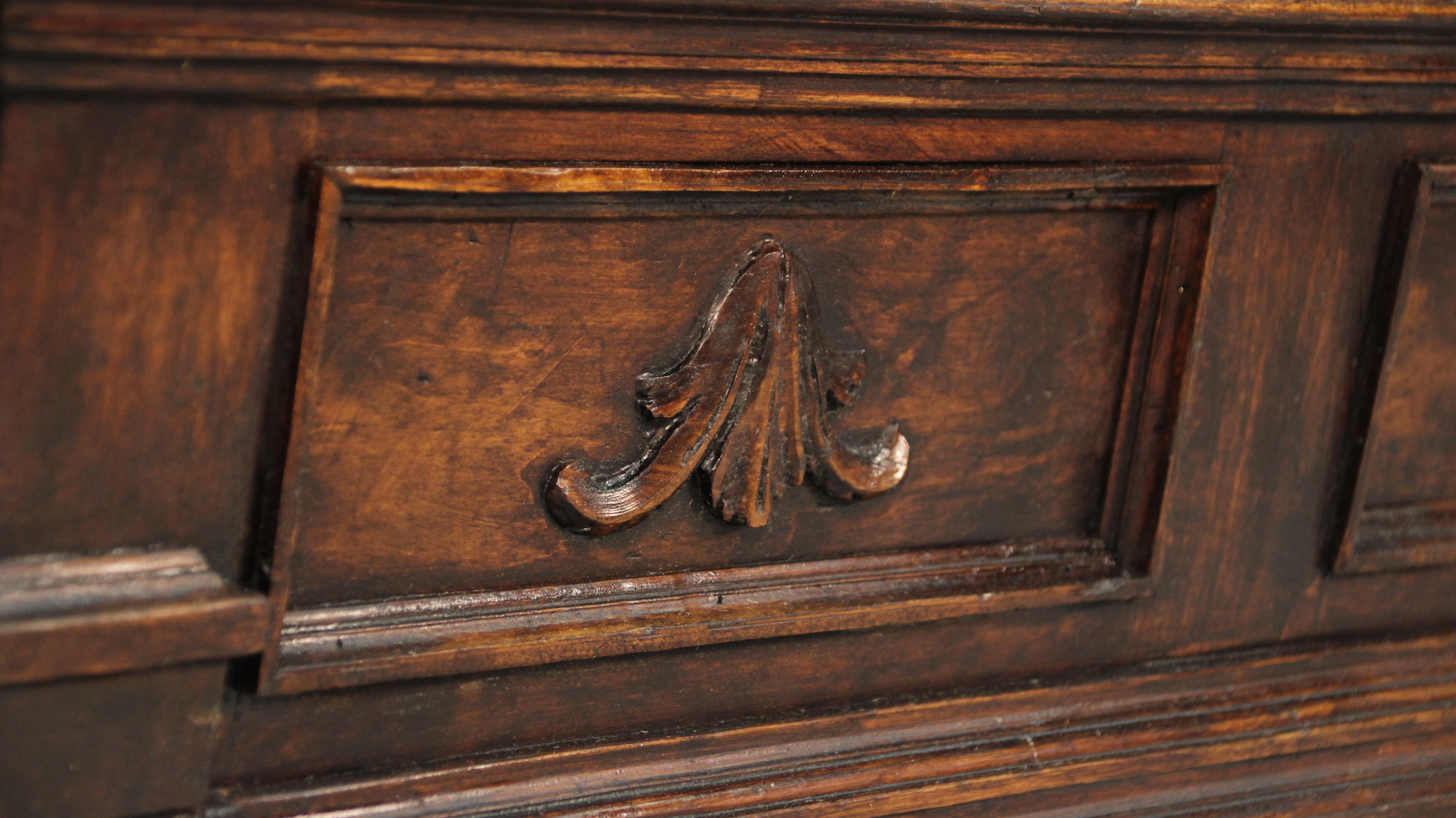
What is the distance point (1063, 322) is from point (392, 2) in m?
0.44

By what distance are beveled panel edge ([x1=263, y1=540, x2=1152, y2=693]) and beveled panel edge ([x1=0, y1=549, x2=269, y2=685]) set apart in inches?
1.6

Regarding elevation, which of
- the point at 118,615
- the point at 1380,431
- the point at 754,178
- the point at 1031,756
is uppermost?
the point at 754,178

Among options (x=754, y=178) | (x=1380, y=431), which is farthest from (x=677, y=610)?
(x=1380, y=431)

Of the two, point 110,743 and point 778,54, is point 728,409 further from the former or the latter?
point 110,743

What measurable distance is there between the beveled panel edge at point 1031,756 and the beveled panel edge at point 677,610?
62mm

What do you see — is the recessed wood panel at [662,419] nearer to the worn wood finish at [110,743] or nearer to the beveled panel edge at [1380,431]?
the worn wood finish at [110,743]

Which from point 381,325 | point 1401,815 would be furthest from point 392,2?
point 1401,815

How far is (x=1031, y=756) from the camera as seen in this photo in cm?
92

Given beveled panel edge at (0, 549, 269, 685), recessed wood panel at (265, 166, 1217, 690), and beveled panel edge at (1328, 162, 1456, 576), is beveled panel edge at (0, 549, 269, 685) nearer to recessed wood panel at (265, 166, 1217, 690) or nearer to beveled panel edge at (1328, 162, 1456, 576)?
recessed wood panel at (265, 166, 1217, 690)

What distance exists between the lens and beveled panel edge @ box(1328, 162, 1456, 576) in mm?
917

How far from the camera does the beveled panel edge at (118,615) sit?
2.05 feet

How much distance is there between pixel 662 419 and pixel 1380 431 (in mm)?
510

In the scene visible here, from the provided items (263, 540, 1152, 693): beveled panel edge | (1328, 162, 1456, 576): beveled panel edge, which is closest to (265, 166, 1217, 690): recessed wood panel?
(263, 540, 1152, 693): beveled panel edge

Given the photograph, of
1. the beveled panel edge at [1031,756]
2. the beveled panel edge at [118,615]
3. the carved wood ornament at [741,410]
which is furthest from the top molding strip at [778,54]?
the beveled panel edge at [1031,756]
